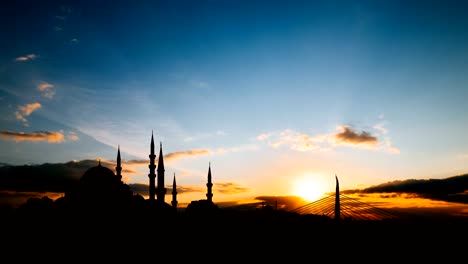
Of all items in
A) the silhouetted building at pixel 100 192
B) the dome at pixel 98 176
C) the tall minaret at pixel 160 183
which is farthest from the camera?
the dome at pixel 98 176

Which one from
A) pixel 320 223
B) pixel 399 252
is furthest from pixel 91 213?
pixel 399 252

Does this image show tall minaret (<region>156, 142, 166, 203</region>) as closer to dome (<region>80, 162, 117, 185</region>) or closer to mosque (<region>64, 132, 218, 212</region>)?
mosque (<region>64, 132, 218, 212</region>)

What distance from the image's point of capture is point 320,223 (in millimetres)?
67812

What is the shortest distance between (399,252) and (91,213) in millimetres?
73343

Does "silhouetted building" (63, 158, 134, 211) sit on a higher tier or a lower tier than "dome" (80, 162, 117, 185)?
lower

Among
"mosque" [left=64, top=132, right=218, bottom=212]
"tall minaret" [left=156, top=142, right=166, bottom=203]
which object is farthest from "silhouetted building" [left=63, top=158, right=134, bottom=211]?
"tall minaret" [left=156, top=142, right=166, bottom=203]

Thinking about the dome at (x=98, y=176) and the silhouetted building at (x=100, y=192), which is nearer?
the silhouetted building at (x=100, y=192)

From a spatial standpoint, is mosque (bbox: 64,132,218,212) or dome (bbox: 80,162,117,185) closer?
mosque (bbox: 64,132,218,212)

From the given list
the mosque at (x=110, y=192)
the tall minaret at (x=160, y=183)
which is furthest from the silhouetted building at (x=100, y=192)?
the tall minaret at (x=160, y=183)

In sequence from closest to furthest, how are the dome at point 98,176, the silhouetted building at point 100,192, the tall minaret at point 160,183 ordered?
the tall minaret at point 160,183, the silhouetted building at point 100,192, the dome at point 98,176

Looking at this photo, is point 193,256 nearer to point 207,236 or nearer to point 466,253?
point 207,236

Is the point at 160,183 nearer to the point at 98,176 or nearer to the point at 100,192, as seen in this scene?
the point at 100,192

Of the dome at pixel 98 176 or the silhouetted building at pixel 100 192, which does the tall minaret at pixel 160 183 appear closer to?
the silhouetted building at pixel 100 192

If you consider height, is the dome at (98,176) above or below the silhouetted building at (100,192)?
above
